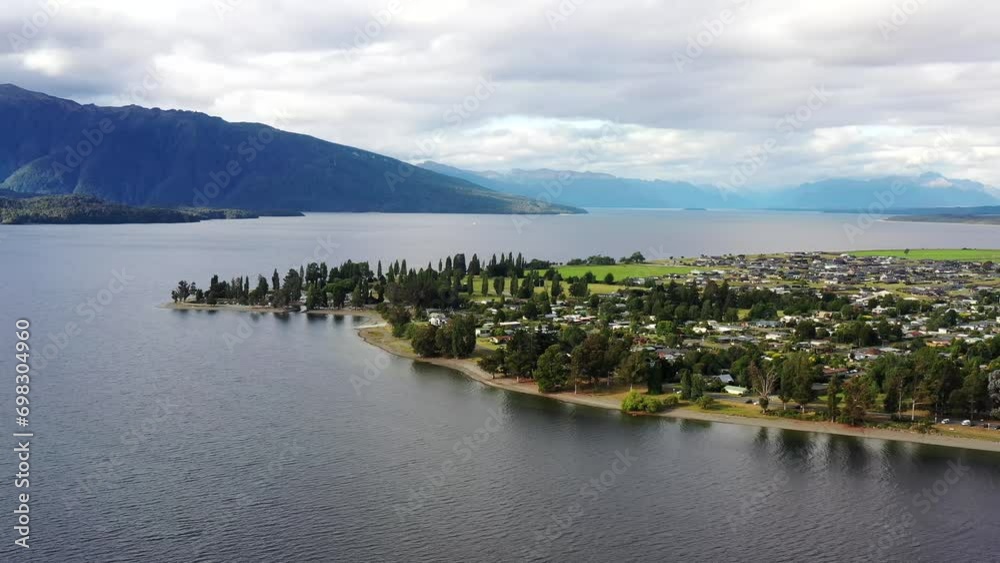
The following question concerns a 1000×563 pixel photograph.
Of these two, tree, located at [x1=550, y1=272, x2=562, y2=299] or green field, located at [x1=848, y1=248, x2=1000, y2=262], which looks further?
green field, located at [x1=848, y1=248, x2=1000, y2=262]

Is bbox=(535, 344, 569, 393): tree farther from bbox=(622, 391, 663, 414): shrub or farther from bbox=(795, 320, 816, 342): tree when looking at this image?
bbox=(795, 320, 816, 342): tree

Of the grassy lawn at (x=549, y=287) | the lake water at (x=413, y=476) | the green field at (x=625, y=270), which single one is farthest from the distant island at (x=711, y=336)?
the lake water at (x=413, y=476)

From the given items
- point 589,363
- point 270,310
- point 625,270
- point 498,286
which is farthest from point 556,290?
point 589,363

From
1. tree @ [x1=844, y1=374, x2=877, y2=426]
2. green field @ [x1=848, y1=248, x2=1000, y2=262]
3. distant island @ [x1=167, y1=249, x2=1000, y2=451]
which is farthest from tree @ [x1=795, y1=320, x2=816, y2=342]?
green field @ [x1=848, y1=248, x2=1000, y2=262]

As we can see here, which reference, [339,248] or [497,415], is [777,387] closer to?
[497,415]

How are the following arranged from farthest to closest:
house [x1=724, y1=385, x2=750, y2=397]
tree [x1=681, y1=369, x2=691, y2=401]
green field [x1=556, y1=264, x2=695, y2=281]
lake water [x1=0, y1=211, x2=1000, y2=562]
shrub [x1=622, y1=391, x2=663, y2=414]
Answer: green field [x1=556, y1=264, x2=695, y2=281] → house [x1=724, y1=385, x2=750, y2=397] → tree [x1=681, y1=369, x2=691, y2=401] → shrub [x1=622, y1=391, x2=663, y2=414] → lake water [x1=0, y1=211, x2=1000, y2=562]

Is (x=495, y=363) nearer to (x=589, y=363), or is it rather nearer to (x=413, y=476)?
(x=589, y=363)
